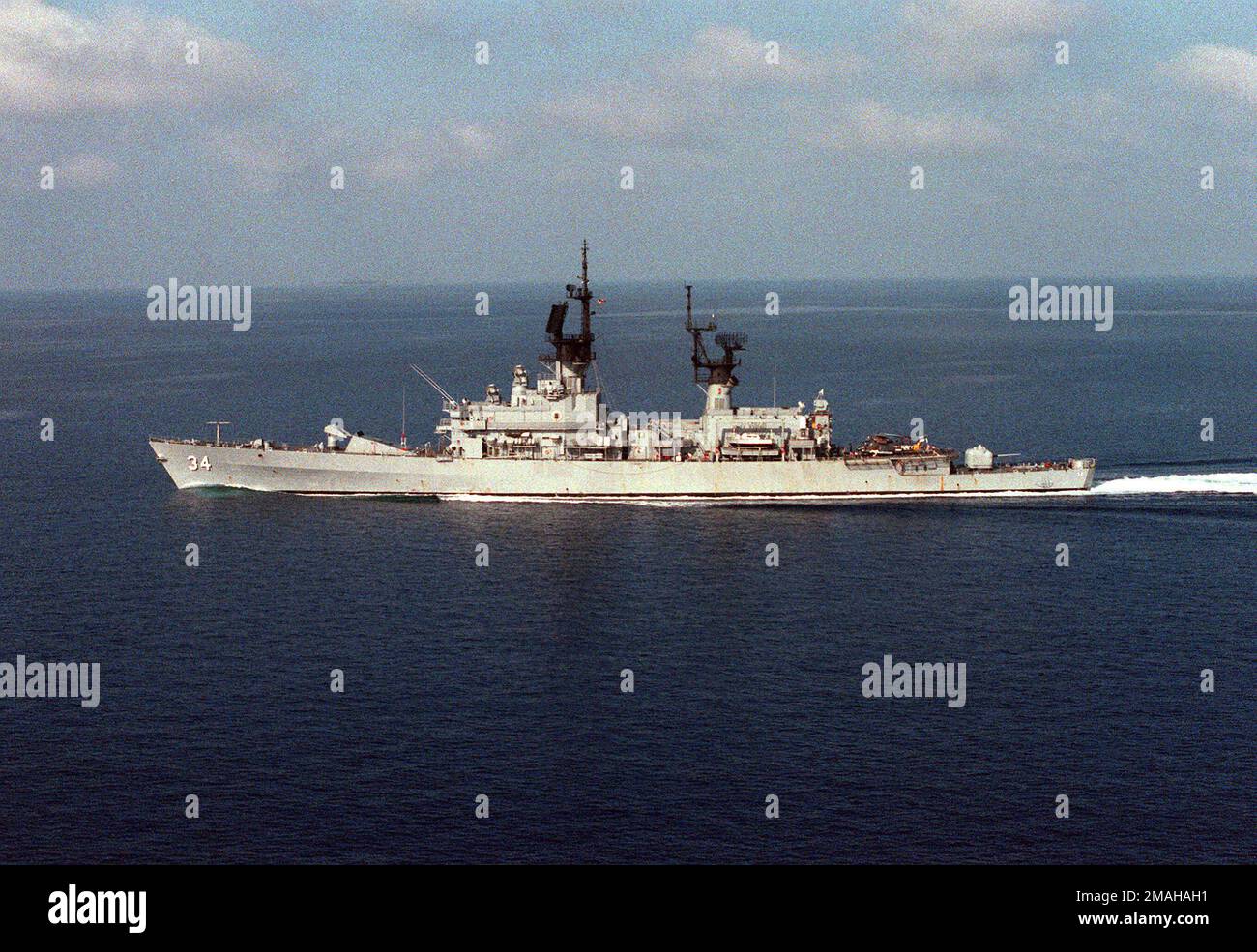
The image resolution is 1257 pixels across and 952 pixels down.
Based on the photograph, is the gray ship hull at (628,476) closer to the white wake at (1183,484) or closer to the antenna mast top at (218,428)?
the antenna mast top at (218,428)

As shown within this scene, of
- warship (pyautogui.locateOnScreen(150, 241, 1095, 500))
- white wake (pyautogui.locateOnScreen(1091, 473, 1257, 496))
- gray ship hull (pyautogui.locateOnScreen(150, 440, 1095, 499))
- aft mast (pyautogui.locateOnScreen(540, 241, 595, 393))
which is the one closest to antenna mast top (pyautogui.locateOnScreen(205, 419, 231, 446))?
warship (pyautogui.locateOnScreen(150, 241, 1095, 500))

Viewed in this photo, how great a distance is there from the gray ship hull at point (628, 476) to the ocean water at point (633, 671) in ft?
5.74

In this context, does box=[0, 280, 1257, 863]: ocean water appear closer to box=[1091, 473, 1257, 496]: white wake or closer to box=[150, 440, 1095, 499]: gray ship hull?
box=[1091, 473, 1257, 496]: white wake

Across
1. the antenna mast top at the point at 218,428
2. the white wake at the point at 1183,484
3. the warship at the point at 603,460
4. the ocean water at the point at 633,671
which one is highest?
the antenna mast top at the point at 218,428

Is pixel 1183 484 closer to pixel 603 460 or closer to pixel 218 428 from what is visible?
pixel 603 460

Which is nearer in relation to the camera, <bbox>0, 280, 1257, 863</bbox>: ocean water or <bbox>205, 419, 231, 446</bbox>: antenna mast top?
<bbox>0, 280, 1257, 863</bbox>: ocean water

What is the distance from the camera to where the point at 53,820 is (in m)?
46.7

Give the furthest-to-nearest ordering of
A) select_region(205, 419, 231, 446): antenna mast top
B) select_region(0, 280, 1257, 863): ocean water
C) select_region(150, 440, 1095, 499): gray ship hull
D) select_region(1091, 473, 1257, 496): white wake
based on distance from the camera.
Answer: select_region(205, 419, 231, 446): antenna mast top
select_region(150, 440, 1095, 499): gray ship hull
select_region(1091, 473, 1257, 496): white wake
select_region(0, 280, 1257, 863): ocean water

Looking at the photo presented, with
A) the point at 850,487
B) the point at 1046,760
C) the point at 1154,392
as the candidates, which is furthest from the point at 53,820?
the point at 1154,392

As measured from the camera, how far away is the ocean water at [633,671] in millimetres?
46344

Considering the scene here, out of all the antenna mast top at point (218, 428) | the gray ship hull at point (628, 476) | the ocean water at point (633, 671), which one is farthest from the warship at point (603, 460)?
the ocean water at point (633, 671)

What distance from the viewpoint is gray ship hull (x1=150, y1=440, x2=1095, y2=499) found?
93312 mm

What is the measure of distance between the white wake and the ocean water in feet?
1.42
